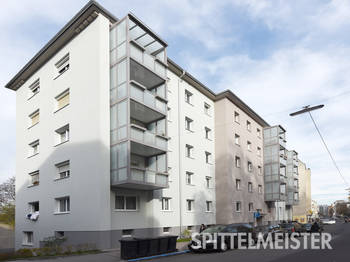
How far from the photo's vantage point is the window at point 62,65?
21.5 m

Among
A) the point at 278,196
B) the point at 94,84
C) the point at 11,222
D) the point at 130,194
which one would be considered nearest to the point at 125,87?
the point at 94,84

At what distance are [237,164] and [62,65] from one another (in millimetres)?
18967

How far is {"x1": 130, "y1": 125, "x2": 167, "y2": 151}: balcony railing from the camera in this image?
697 inches

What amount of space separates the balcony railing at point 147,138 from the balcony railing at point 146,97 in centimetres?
161

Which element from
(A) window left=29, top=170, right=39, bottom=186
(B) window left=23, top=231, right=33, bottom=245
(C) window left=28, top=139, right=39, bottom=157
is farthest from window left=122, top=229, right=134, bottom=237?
(C) window left=28, top=139, right=39, bottom=157

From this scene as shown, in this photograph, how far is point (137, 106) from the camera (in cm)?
1870

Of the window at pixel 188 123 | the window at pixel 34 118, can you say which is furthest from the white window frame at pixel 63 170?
the window at pixel 188 123

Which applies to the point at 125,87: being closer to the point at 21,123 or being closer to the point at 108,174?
the point at 108,174

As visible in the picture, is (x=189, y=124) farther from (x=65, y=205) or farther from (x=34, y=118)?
(x=34, y=118)

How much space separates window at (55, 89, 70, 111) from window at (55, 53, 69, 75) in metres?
1.62

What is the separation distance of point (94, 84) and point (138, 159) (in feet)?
17.3

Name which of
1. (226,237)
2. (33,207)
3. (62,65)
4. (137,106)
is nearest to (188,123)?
(137,106)

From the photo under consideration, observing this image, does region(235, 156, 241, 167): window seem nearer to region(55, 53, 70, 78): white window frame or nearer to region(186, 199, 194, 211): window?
region(186, 199, 194, 211): window

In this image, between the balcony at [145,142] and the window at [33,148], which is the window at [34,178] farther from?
the balcony at [145,142]
